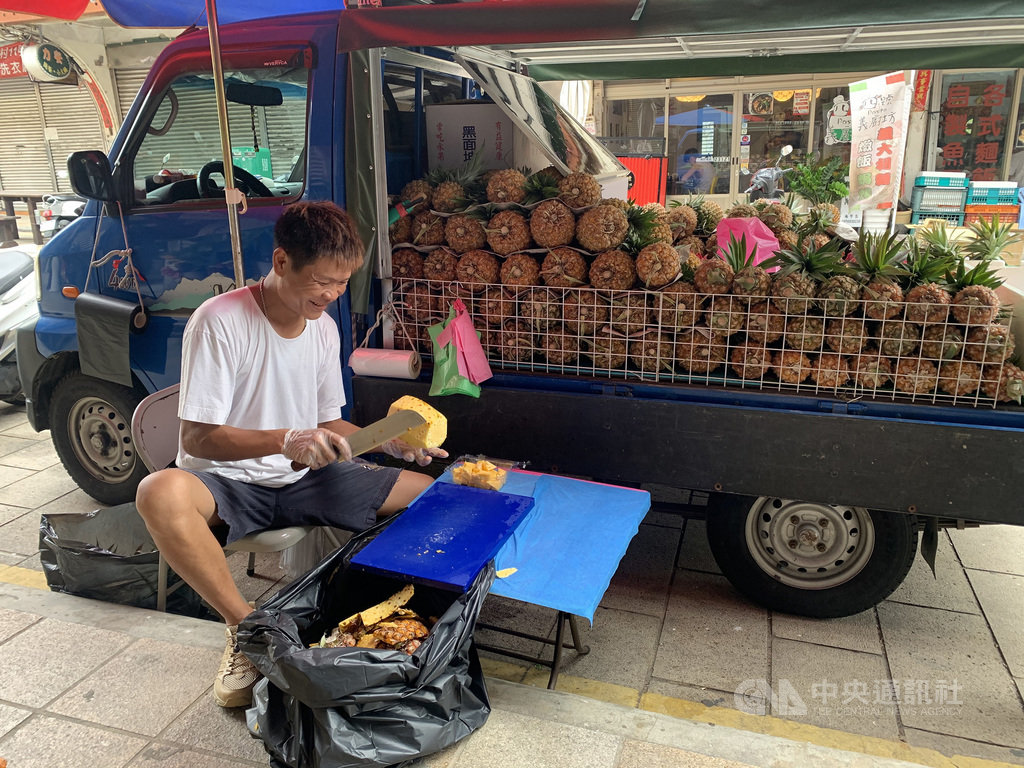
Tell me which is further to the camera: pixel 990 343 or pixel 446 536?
pixel 990 343

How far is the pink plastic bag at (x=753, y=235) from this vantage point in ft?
12.2

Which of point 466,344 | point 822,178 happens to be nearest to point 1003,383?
point 466,344

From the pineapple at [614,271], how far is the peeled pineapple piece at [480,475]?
3.13ft

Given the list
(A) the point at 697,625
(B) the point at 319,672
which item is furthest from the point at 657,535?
(B) the point at 319,672

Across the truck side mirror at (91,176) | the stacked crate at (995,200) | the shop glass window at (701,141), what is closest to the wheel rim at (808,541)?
the truck side mirror at (91,176)

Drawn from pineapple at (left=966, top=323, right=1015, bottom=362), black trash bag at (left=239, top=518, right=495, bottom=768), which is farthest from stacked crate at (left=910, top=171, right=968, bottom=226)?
black trash bag at (left=239, top=518, right=495, bottom=768)

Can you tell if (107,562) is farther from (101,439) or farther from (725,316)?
(725,316)

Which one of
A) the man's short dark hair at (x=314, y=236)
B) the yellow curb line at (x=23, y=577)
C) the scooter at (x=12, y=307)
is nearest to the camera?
the man's short dark hair at (x=314, y=236)

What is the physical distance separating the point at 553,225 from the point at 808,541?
5.80 feet

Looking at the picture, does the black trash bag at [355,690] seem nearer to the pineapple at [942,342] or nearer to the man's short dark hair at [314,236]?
the man's short dark hair at [314,236]

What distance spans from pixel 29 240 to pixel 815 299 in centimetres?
1783

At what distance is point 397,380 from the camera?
3.49 metres

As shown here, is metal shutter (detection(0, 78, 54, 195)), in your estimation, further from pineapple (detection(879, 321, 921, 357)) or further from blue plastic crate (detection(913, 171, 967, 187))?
pineapple (detection(879, 321, 921, 357))

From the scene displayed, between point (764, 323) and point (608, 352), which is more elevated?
point (764, 323)
